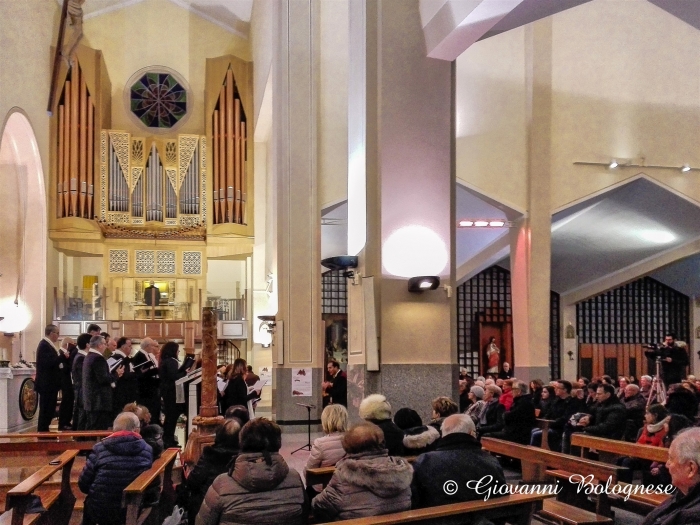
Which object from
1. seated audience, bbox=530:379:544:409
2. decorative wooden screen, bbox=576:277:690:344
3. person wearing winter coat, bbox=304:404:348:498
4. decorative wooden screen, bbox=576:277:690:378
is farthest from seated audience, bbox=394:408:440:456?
decorative wooden screen, bbox=576:277:690:344

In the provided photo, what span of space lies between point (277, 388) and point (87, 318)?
639 cm

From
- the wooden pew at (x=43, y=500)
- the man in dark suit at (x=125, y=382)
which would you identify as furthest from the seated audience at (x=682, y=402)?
the man in dark suit at (x=125, y=382)

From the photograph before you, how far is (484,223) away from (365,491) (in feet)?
33.8

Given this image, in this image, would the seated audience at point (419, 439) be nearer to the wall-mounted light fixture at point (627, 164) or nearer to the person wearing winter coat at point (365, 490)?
the person wearing winter coat at point (365, 490)

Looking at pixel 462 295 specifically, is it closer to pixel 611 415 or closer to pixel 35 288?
pixel 35 288

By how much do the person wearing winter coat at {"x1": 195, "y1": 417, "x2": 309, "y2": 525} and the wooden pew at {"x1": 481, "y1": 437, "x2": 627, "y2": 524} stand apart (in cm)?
172

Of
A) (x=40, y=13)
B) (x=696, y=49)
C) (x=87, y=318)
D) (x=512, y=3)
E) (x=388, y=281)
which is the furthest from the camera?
(x=87, y=318)

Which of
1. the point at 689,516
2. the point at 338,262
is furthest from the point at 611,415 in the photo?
the point at 689,516

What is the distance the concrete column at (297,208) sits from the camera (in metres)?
12.5

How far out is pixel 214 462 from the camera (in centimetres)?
441

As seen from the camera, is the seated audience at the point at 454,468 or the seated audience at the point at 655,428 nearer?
the seated audience at the point at 454,468

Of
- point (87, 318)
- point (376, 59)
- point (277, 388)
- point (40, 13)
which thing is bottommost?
point (277, 388)

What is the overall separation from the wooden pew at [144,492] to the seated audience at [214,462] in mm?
231

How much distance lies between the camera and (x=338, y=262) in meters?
7.77
